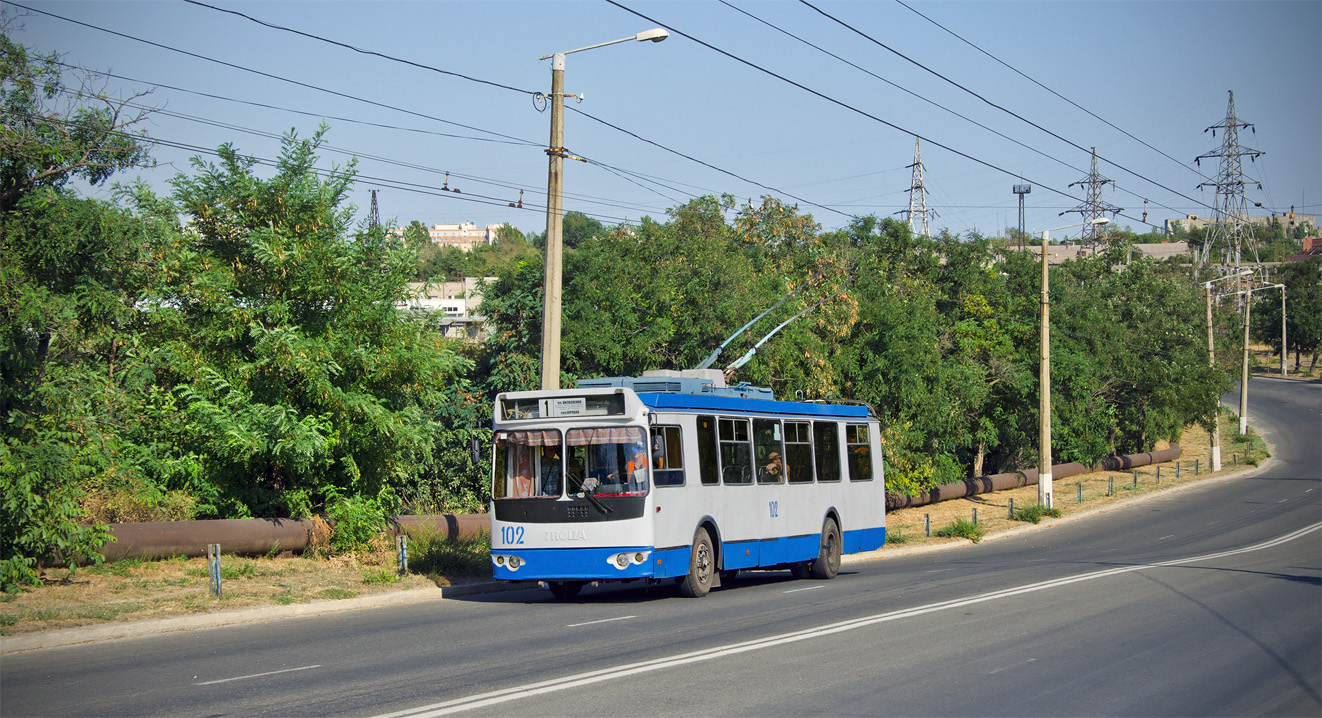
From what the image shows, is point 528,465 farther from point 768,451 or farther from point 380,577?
point 768,451

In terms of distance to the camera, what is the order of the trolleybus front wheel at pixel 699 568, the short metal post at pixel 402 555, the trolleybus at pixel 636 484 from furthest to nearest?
the short metal post at pixel 402 555
the trolleybus front wheel at pixel 699 568
the trolleybus at pixel 636 484

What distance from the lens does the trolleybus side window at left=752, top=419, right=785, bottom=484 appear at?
728 inches

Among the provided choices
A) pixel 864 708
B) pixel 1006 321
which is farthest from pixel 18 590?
pixel 1006 321

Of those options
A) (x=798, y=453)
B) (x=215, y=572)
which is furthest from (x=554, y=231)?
(x=215, y=572)

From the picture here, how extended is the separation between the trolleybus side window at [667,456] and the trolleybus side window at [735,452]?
132cm

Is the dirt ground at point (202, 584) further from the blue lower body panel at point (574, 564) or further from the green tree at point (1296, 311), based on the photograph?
the green tree at point (1296, 311)

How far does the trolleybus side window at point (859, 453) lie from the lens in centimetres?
2192

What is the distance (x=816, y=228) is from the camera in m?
47.5

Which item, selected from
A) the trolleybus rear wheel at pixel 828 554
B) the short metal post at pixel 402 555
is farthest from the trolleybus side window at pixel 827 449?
the short metal post at pixel 402 555

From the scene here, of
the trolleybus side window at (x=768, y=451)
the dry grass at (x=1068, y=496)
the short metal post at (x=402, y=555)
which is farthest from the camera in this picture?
the dry grass at (x=1068, y=496)

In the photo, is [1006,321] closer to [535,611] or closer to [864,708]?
[535,611]

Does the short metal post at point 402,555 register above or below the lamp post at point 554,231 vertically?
below

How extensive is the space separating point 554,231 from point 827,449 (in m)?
6.71

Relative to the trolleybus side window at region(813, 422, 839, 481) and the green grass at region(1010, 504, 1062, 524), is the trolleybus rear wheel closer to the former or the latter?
the trolleybus side window at region(813, 422, 839, 481)
